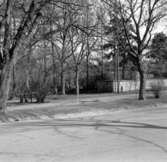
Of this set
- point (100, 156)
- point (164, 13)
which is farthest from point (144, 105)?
point (100, 156)

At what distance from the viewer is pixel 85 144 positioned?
7.95 meters

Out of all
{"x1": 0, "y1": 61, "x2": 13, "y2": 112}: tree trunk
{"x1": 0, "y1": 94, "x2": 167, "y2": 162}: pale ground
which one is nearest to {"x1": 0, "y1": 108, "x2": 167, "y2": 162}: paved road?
{"x1": 0, "y1": 94, "x2": 167, "y2": 162}: pale ground

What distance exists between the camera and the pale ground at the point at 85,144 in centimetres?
654

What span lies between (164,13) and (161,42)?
11.8 feet

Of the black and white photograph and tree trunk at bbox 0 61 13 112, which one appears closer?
the black and white photograph

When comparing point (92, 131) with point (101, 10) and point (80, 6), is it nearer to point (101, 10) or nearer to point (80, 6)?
point (80, 6)

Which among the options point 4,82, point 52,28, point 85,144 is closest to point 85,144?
point 85,144

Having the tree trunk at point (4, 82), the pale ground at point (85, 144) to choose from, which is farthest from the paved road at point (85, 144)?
the tree trunk at point (4, 82)

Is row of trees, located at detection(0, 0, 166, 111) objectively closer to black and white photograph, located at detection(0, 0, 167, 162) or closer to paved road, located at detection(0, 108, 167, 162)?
black and white photograph, located at detection(0, 0, 167, 162)

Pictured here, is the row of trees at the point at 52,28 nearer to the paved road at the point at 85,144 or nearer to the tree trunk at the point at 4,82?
the tree trunk at the point at 4,82

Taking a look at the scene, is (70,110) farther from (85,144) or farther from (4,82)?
(85,144)

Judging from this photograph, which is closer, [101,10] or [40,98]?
[101,10]

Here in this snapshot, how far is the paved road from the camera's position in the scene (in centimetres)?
654

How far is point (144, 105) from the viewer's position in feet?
66.9
